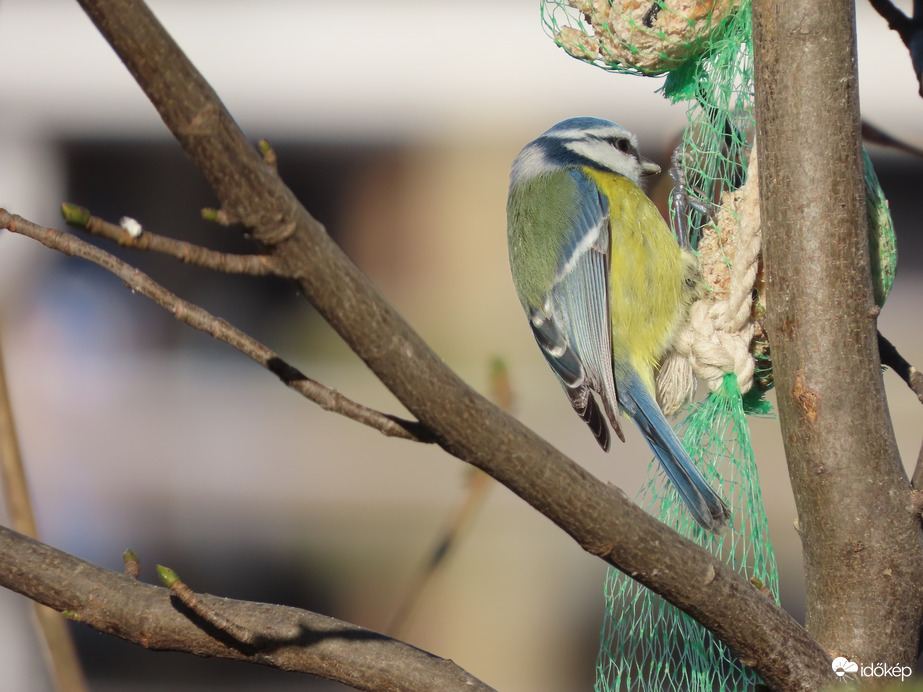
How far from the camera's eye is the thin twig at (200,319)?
576 millimetres

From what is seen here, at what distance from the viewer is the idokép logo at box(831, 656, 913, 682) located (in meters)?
0.90

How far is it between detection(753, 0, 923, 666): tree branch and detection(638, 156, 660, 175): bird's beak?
1.87 feet

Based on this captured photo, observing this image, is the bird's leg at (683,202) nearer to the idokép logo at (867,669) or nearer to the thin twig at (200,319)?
the idokép logo at (867,669)

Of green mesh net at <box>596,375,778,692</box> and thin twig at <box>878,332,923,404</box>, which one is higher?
thin twig at <box>878,332,923,404</box>

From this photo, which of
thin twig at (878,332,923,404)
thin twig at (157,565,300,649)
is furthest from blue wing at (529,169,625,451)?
thin twig at (157,565,300,649)

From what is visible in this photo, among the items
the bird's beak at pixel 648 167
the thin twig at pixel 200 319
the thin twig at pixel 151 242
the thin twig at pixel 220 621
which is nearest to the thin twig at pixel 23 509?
the thin twig at pixel 220 621

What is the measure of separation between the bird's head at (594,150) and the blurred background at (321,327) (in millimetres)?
1078

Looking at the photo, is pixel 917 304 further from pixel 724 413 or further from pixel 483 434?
pixel 483 434

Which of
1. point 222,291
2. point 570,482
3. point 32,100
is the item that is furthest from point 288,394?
point 570,482

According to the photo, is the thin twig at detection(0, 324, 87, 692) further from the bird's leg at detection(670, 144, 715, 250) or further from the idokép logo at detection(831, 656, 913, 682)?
the bird's leg at detection(670, 144, 715, 250)

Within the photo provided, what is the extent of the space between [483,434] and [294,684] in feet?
7.85

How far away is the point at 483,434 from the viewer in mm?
627

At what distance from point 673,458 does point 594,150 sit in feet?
1.97

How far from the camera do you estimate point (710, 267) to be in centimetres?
132
